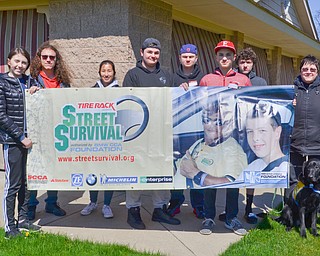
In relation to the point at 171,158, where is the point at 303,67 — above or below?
above

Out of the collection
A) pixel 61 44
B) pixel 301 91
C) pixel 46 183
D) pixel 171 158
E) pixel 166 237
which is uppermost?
pixel 61 44

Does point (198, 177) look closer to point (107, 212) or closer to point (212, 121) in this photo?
point (212, 121)

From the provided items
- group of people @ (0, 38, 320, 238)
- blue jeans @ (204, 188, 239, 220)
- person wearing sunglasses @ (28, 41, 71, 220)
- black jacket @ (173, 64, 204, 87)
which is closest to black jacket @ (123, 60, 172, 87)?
group of people @ (0, 38, 320, 238)

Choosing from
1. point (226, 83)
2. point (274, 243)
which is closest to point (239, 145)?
point (226, 83)

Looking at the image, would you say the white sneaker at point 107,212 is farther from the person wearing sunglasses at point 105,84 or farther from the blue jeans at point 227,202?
the blue jeans at point 227,202

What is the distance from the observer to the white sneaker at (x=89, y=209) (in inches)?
202

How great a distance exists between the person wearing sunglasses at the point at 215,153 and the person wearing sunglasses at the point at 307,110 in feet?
2.56

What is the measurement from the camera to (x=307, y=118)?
4.52 m

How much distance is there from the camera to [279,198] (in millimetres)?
6082

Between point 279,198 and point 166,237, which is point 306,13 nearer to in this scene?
point 279,198

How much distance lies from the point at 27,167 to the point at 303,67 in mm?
3226

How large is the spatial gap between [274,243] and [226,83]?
1.76 metres

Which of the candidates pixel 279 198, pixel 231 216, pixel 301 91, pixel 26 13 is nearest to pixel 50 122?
pixel 231 216

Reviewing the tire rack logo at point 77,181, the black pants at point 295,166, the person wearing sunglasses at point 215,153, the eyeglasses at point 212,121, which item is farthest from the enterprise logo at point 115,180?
the black pants at point 295,166
